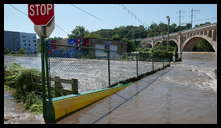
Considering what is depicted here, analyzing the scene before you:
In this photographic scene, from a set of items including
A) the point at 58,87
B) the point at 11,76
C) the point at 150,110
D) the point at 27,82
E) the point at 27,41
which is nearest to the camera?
the point at 150,110

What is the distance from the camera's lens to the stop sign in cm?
358

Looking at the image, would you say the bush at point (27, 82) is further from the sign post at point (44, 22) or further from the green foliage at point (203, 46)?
the green foliage at point (203, 46)

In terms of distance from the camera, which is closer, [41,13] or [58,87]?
[41,13]

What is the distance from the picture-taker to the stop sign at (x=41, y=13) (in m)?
3.58

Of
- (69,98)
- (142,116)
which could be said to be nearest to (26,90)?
(69,98)

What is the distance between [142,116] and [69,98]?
1.78 m

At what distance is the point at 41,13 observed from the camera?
11.8 feet

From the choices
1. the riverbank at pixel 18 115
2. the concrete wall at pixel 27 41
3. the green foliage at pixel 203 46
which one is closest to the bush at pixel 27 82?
the riverbank at pixel 18 115

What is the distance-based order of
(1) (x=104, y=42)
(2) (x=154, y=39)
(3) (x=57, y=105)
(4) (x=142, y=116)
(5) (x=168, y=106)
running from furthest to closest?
(2) (x=154, y=39) → (1) (x=104, y=42) → (5) (x=168, y=106) → (4) (x=142, y=116) → (3) (x=57, y=105)

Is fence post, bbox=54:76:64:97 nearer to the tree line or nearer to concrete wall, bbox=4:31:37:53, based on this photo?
the tree line

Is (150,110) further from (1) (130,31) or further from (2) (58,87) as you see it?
(1) (130,31)

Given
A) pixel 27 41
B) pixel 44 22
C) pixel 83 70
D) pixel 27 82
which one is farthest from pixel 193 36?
pixel 27 41

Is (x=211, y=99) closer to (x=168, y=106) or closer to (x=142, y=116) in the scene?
(x=168, y=106)
